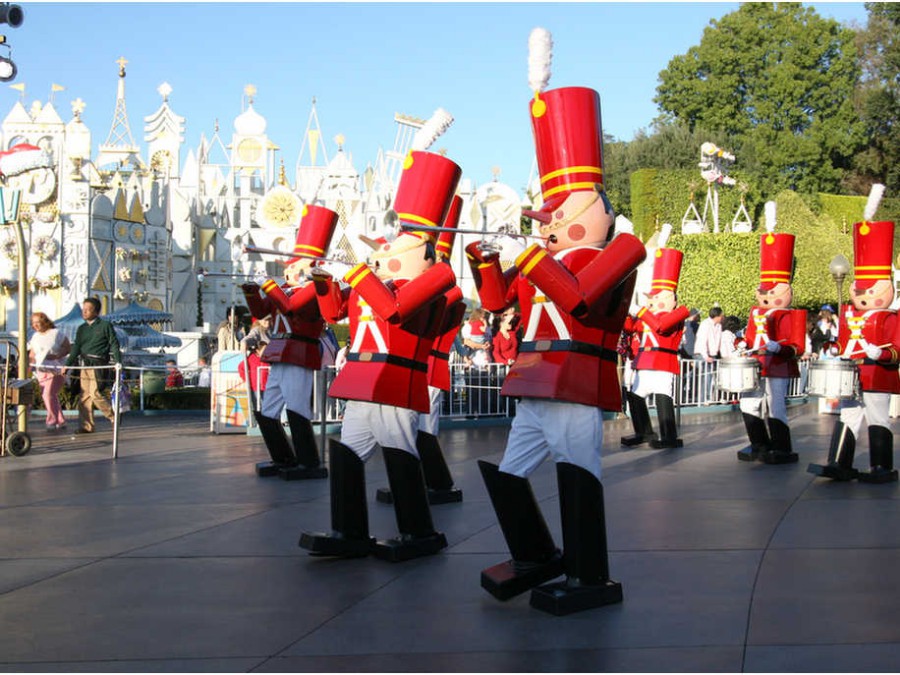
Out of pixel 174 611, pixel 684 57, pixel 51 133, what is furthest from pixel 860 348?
pixel 684 57

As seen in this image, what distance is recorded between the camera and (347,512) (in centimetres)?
629

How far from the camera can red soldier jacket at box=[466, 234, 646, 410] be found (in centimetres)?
523

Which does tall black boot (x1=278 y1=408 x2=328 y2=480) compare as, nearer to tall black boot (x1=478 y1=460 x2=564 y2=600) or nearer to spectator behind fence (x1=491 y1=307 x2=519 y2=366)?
tall black boot (x1=478 y1=460 x2=564 y2=600)

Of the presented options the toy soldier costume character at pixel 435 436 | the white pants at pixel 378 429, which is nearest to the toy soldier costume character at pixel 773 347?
the toy soldier costume character at pixel 435 436

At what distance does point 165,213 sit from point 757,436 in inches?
1252

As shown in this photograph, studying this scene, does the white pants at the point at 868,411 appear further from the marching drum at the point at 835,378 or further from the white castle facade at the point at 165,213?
the white castle facade at the point at 165,213

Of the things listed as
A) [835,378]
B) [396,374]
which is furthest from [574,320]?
[835,378]

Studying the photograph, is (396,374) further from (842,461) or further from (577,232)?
(842,461)

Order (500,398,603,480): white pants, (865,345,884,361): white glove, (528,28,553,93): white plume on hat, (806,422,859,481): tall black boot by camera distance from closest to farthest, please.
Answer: (500,398,603,480): white pants
(528,28,553,93): white plume on hat
(865,345,884,361): white glove
(806,422,859,481): tall black boot

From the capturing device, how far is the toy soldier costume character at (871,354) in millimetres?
9031

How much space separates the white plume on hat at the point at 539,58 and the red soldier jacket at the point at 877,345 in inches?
175

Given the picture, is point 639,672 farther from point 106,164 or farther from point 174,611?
point 106,164

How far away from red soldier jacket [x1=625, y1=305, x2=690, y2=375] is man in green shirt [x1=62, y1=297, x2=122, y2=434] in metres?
6.53

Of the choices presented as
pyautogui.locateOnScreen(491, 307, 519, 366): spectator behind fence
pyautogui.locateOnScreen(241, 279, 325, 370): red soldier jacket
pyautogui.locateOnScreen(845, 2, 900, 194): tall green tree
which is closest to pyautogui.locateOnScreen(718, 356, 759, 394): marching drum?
pyautogui.locateOnScreen(241, 279, 325, 370): red soldier jacket
